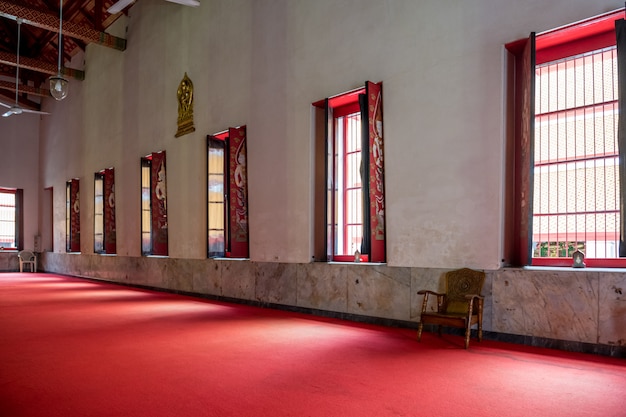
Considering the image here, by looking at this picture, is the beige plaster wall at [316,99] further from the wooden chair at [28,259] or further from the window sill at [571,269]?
the wooden chair at [28,259]

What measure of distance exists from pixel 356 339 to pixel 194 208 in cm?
531

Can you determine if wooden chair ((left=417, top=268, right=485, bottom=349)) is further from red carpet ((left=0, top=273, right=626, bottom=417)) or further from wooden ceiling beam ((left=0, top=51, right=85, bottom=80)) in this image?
wooden ceiling beam ((left=0, top=51, right=85, bottom=80))

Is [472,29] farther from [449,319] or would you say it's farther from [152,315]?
[152,315]

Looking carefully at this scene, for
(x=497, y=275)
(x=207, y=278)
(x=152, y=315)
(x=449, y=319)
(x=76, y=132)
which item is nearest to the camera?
(x=449, y=319)

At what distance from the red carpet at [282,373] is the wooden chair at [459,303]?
9.1 inches

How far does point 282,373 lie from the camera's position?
3.59 metres

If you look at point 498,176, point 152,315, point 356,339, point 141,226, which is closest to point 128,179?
point 141,226

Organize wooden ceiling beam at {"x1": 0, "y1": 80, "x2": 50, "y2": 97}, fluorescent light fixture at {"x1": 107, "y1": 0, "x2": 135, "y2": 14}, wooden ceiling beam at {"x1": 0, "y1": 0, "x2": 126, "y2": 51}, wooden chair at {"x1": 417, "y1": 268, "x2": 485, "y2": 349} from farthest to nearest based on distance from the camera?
1. wooden ceiling beam at {"x1": 0, "y1": 80, "x2": 50, "y2": 97}
2. wooden ceiling beam at {"x1": 0, "y1": 0, "x2": 126, "y2": 51}
3. fluorescent light fixture at {"x1": 107, "y1": 0, "x2": 135, "y2": 14}
4. wooden chair at {"x1": 417, "y1": 268, "x2": 485, "y2": 349}

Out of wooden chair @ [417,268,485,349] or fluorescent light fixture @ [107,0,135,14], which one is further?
fluorescent light fixture @ [107,0,135,14]

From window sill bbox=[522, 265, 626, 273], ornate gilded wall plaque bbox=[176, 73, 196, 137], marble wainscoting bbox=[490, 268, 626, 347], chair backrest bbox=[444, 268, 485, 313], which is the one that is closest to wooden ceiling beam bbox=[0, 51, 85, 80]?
ornate gilded wall plaque bbox=[176, 73, 196, 137]

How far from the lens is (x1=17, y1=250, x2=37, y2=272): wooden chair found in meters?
16.5

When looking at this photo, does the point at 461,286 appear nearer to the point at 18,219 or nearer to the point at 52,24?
the point at 52,24

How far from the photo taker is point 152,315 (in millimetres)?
6730

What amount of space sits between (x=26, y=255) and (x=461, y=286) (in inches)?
645
